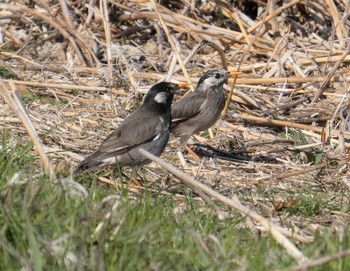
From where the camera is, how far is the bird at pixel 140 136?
21.1ft

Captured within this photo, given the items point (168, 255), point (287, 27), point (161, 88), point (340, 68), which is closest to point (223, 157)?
point (161, 88)

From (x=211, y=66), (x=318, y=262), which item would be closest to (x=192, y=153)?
(x=211, y=66)

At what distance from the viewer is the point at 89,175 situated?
5.59 meters

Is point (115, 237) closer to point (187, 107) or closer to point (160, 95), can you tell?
point (160, 95)

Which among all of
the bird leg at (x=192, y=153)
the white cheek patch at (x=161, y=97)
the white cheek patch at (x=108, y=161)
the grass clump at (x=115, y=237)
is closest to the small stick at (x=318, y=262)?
the grass clump at (x=115, y=237)

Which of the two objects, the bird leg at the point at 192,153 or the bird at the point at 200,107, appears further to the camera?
the bird at the point at 200,107

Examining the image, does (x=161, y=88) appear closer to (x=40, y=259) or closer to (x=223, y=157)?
(x=223, y=157)

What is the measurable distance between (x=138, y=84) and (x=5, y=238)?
4.67 meters

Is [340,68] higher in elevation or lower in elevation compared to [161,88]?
lower

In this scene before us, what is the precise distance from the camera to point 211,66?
9664 mm

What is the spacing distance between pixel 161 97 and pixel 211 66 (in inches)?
100

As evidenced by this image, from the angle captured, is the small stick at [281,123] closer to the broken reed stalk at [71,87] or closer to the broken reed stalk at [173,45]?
the broken reed stalk at [173,45]

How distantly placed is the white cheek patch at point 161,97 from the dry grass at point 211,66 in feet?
1.80

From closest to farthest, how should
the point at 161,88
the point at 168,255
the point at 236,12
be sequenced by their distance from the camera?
the point at 168,255, the point at 161,88, the point at 236,12
